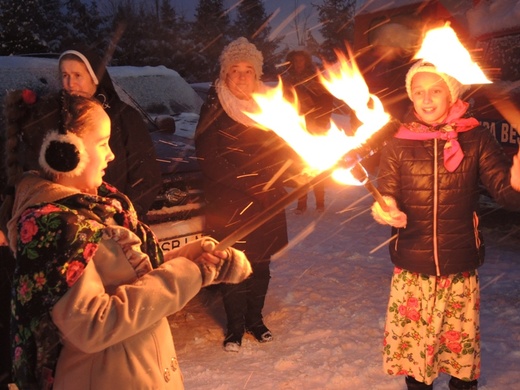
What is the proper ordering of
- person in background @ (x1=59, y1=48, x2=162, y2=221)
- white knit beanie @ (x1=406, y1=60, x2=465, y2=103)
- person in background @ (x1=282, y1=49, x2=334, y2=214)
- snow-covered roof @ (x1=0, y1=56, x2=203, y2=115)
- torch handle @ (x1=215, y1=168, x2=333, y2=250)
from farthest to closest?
person in background @ (x1=282, y1=49, x2=334, y2=214) → snow-covered roof @ (x1=0, y1=56, x2=203, y2=115) → person in background @ (x1=59, y1=48, x2=162, y2=221) → white knit beanie @ (x1=406, y1=60, x2=465, y2=103) → torch handle @ (x1=215, y1=168, x2=333, y2=250)

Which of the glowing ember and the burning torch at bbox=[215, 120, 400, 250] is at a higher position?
the glowing ember

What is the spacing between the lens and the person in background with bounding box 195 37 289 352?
13.6 feet

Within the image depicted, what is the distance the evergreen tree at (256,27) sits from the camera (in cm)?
3791

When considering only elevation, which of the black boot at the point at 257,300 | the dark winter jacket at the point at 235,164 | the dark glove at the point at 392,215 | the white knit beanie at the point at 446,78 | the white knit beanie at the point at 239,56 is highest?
the white knit beanie at the point at 239,56

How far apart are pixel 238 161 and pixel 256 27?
130 ft

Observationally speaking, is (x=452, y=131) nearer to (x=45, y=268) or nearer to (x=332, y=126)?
(x=332, y=126)

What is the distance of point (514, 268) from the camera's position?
232 inches

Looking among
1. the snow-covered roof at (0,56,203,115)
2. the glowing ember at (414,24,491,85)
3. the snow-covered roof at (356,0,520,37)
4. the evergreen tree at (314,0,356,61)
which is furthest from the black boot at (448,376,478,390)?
the evergreen tree at (314,0,356,61)

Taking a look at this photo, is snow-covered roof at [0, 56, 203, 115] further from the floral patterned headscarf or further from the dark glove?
the floral patterned headscarf

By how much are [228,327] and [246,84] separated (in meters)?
2.00

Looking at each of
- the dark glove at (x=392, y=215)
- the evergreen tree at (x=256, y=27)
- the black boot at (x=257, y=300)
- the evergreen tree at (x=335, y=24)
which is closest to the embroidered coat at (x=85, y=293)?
the dark glove at (x=392, y=215)

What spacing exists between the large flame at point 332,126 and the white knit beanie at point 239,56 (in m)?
1.48

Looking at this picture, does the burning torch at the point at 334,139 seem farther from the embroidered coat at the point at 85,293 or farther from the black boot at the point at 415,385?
the black boot at the point at 415,385

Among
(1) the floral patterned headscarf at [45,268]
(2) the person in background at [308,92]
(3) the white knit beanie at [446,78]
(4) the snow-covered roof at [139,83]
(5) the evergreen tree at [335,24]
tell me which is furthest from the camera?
(5) the evergreen tree at [335,24]
